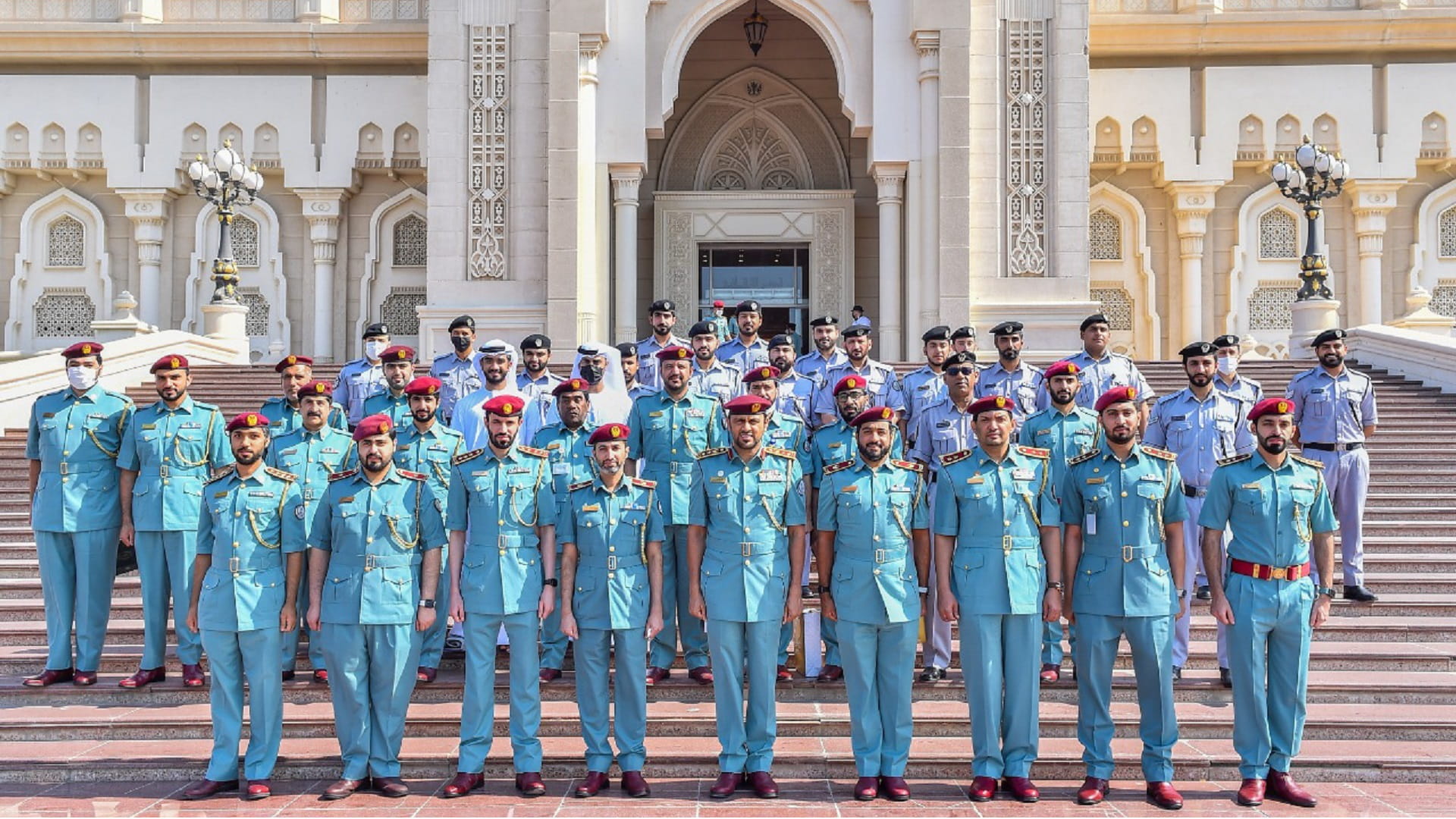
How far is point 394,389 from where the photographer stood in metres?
7.46

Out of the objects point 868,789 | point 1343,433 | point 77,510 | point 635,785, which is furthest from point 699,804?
point 1343,433

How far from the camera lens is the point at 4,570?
845 centimetres

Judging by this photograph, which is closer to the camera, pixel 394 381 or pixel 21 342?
pixel 394 381

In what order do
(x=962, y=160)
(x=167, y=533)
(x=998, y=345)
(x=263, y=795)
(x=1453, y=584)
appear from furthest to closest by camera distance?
(x=962, y=160) < (x=1453, y=584) < (x=998, y=345) < (x=167, y=533) < (x=263, y=795)

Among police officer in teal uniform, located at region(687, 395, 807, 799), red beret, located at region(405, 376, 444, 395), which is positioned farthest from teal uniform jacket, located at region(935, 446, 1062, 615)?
red beret, located at region(405, 376, 444, 395)

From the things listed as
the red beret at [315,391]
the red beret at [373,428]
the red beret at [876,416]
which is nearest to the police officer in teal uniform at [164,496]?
the red beret at [315,391]

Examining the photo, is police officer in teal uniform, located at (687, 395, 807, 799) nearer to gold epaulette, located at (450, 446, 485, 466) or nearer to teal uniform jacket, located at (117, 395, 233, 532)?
gold epaulette, located at (450, 446, 485, 466)

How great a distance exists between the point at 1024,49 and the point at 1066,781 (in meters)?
11.5

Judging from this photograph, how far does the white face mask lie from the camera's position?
6.95m

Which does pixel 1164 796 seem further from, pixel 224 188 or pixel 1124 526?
pixel 224 188

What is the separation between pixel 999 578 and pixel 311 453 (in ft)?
12.4

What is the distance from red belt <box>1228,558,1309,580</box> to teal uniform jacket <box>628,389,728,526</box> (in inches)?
110

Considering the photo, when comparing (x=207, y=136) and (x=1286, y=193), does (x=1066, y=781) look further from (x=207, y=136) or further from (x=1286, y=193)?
(x=207, y=136)

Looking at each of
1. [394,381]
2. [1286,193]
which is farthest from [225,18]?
[1286,193]
